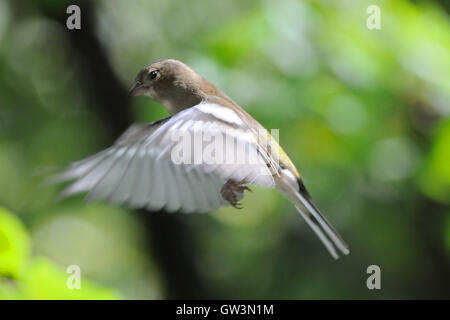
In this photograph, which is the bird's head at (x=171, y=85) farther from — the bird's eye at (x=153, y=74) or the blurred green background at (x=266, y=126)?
the blurred green background at (x=266, y=126)

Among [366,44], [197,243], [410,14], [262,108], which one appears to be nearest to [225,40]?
[262,108]

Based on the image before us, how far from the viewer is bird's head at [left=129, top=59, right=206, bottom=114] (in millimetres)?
1403

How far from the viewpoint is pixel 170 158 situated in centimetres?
133

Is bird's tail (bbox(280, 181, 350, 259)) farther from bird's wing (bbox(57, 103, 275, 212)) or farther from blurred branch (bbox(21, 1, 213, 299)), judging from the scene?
blurred branch (bbox(21, 1, 213, 299))

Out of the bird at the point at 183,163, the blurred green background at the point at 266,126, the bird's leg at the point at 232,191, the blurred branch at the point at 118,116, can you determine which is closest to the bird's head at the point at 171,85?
the bird at the point at 183,163

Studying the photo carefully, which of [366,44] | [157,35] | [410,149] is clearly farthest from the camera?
[157,35]

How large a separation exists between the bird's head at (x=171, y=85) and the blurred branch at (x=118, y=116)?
2.48 m

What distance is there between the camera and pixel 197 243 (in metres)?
4.55

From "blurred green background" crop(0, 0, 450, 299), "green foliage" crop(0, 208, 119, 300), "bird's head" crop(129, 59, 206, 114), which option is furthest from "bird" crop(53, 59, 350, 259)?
"blurred green background" crop(0, 0, 450, 299)

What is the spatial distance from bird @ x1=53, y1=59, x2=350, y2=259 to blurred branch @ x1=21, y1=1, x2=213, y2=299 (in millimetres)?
2475

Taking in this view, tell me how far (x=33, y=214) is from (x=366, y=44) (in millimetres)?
3013

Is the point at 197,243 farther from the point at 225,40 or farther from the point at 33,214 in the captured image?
the point at 225,40

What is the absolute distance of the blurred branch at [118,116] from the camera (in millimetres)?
4105

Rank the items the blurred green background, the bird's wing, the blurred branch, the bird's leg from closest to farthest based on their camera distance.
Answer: the bird's wing < the bird's leg < the blurred green background < the blurred branch
